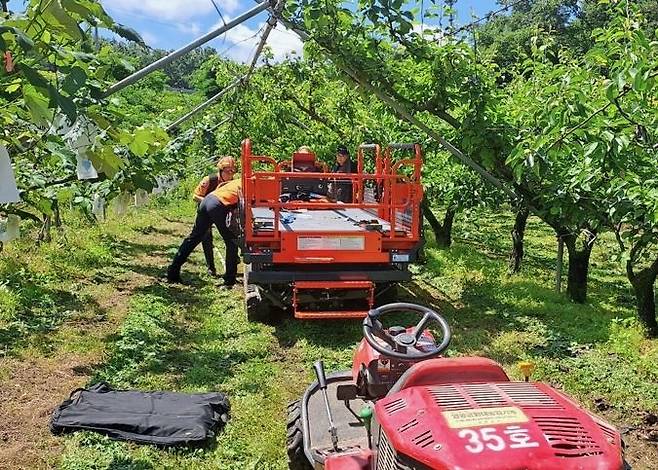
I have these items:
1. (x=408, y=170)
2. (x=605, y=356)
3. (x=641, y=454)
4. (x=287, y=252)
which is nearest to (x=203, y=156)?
(x=408, y=170)

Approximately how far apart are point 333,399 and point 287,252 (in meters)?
2.88

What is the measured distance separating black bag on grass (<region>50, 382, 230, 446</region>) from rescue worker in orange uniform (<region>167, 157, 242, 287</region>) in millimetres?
3762

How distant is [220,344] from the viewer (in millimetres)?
6879

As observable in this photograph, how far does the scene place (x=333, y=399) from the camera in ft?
15.1

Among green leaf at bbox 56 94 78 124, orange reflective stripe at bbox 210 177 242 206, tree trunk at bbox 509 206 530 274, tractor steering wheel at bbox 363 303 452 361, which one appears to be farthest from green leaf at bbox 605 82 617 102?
tree trunk at bbox 509 206 530 274

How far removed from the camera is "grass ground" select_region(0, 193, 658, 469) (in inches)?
180

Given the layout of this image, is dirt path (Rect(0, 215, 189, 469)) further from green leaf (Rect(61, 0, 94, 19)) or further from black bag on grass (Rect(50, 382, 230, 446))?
green leaf (Rect(61, 0, 94, 19))

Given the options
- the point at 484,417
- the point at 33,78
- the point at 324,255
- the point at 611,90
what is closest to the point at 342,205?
the point at 324,255

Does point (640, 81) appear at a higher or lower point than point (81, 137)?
higher

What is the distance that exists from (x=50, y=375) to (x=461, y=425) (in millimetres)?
4302

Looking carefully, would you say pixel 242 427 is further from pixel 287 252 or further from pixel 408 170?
pixel 408 170

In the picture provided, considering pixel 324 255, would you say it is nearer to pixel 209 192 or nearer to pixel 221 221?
pixel 221 221

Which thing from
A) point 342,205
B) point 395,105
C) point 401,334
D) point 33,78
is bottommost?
point 401,334

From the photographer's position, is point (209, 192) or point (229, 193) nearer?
point (229, 193)
